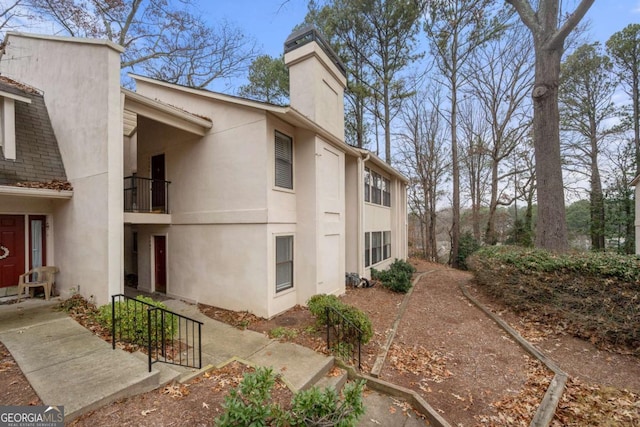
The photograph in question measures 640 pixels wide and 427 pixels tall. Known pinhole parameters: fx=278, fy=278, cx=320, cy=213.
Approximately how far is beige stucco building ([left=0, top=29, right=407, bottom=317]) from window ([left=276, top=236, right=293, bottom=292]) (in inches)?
1.8

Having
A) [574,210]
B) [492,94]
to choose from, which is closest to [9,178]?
[492,94]

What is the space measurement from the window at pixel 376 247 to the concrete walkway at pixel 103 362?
797cm

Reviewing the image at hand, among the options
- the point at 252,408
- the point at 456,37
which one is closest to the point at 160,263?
the point at 252,408

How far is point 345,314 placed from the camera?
5848 mm

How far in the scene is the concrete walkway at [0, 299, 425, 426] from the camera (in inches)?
138

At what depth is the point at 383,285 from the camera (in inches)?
443

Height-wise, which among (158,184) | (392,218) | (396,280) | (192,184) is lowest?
(396,280)

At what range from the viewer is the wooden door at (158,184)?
9617 millimetres

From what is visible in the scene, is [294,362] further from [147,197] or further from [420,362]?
[147,197]

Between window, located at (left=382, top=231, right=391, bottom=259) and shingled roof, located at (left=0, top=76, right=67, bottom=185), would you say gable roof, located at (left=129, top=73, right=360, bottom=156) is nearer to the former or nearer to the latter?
shingled roof, located at (left=0, top=76, right=67, bottom=185)

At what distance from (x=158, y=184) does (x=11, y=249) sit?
3.99 m

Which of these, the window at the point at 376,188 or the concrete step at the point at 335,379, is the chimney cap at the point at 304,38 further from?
the concrete step at the point at 335,379

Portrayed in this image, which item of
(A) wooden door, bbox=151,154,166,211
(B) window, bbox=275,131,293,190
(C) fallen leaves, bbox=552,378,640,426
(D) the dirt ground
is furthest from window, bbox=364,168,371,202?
(C) fallen leaves, bbox=552,378,640,426

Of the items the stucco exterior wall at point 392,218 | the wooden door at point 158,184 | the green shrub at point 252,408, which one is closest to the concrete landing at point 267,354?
the green shrub at point 252,408
